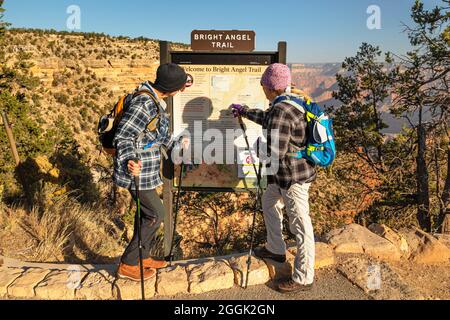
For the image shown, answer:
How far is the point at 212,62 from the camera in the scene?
4.36m

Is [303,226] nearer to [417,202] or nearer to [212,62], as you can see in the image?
[212,62]

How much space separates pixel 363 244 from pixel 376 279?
0.64 metres

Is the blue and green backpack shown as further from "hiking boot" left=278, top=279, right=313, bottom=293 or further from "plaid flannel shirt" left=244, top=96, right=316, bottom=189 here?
"hiking boot" left=278, top=279, right=313, bottom=293

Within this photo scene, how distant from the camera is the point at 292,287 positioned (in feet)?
10.5

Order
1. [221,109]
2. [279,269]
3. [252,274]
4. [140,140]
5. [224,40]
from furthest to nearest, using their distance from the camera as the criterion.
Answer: [221,109] → [224,40] → [279,269] → [252,274] → [140,140]

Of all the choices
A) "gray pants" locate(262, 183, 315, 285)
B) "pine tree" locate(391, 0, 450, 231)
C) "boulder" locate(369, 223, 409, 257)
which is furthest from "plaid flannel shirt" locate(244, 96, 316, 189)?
"pine tree" locate(391, 0, 450, 231)

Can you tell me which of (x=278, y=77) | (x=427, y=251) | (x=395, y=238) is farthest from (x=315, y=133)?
(x=427, y=251)

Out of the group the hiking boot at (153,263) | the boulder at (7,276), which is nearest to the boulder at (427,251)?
the hiking boot at (153,263)

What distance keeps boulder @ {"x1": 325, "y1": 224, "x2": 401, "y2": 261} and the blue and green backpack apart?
1.61m

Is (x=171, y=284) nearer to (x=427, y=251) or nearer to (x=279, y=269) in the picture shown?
(x=279, y=269)

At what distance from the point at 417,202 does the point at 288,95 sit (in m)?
7.87

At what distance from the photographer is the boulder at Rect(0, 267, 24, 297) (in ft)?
10.9

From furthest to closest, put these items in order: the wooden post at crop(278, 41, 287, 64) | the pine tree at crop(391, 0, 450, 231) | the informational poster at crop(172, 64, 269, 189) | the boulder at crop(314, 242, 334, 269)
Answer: the pine tree at crop(391, 0, 450, 231) < the informational poster at crop(172, 64, 269, 189) < the wooden post at crop(278, 41, 287, 64) < the boulder at crop(314, 242, 334, 269)

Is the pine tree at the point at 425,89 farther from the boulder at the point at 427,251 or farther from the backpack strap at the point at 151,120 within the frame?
the backpack strap at the point at 151,120
